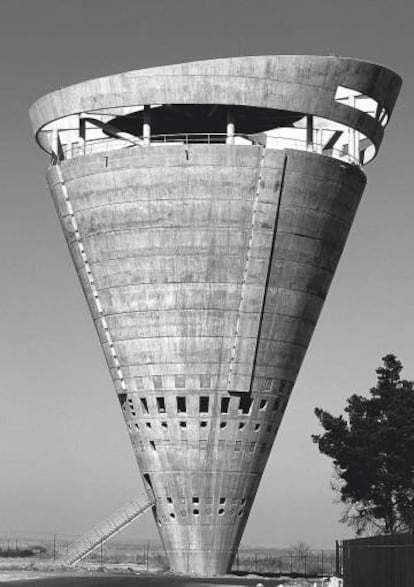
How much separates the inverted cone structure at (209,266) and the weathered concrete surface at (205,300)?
0.05m

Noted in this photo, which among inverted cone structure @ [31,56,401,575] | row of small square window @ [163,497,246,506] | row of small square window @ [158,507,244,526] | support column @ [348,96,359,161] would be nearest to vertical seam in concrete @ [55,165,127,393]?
inverted cone structure @ [31,56,401,575]

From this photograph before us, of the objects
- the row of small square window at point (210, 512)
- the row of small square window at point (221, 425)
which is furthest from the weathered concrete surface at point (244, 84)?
the row of small square window at point (210, 512)

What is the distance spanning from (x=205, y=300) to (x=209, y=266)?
141 cm

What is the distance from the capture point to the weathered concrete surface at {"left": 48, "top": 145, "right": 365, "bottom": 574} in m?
56.5

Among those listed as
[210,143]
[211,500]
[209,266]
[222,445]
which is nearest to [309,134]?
[210,143]

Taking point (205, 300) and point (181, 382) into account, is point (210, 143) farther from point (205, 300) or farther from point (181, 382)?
point (181, 382)

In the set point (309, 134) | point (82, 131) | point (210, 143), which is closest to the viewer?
point (309, 134)

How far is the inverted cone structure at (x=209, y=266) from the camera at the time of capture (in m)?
56.4

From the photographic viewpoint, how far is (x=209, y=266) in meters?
56.7

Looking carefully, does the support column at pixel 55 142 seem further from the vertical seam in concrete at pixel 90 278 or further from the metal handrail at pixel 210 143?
the vertical seam in concrete at pixel 90 278

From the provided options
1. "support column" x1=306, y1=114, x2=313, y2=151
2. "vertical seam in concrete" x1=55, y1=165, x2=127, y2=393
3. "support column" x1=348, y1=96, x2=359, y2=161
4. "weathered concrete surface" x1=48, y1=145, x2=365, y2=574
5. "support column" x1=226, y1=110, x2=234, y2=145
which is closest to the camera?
"weathered concrete surface" x1=48, y1=145, x2=365, y2=574

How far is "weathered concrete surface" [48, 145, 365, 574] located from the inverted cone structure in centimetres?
5

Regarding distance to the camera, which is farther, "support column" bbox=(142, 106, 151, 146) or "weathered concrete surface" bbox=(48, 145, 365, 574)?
"support column" bbox=(142, 106, 151, 146)

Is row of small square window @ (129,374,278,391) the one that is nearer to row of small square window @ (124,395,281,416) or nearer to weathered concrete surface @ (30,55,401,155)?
row of small square window @ (124,395,281,416)
